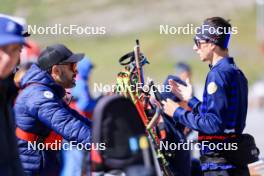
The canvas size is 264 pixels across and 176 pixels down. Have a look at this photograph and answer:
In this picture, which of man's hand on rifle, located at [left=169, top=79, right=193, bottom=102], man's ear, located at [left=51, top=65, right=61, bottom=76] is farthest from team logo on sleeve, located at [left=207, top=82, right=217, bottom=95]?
man's ear, located at [left=51, top=65, right=61, bottom=76]

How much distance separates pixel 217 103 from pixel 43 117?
1.40 m

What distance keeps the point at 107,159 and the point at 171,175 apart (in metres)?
1.98

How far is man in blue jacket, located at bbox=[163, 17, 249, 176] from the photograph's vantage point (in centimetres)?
695

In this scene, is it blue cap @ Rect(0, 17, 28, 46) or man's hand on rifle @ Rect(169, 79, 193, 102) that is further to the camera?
man's hand on rifle @ Rect(169, 79, 193, 102)

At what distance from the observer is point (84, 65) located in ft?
38.8

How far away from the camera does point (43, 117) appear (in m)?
6.95

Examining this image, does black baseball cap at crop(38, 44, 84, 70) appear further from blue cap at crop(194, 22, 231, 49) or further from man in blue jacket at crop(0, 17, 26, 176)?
man in blue jacket at crop(0, 17, 26, 176)

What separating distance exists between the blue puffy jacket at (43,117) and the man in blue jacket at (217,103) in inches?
33.9

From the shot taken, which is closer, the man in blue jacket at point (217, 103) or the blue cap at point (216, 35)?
the man in blue jacket at point (217, 103)

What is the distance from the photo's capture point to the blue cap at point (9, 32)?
525cm

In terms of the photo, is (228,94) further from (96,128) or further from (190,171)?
(96,128)

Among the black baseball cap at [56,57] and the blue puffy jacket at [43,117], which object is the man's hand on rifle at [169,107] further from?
the black baseball cap at [56,57]

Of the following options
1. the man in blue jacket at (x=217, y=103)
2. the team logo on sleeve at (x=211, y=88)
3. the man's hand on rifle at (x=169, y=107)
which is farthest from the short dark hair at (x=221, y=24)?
the man's hand on rifle at (x=169, y=107)

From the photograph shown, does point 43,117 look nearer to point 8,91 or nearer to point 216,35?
point 8,91
